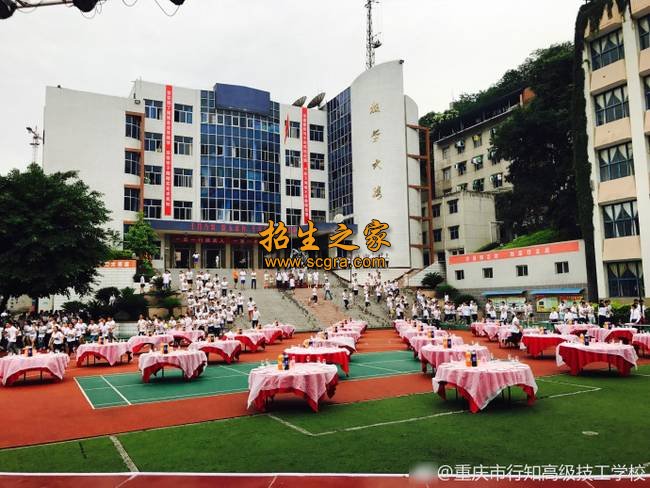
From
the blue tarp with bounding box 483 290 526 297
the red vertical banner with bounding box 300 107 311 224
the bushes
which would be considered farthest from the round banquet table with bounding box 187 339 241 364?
the red vertical banner with bounding box 300 107 311 224

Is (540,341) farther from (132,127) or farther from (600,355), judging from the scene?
(132,127)

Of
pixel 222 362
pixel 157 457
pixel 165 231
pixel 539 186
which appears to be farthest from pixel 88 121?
pixel 157 457

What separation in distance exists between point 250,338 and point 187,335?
3144 mm

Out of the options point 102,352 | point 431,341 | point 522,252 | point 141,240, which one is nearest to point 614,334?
point 431,341

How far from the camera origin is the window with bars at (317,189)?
55.3m

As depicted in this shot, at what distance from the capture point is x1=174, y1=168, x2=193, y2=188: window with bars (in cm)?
4869

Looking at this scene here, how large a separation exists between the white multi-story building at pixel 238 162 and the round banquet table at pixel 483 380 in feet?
125

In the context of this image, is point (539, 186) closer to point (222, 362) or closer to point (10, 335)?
point (222, 362)

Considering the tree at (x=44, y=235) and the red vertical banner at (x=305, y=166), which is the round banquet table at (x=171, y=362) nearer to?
the tree at (x=44, y=235)

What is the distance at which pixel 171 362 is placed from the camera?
13.2 m

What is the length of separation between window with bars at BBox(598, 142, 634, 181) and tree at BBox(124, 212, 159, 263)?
31870mm

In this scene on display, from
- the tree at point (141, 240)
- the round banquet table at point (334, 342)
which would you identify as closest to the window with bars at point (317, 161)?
the tree at point (141, 240)

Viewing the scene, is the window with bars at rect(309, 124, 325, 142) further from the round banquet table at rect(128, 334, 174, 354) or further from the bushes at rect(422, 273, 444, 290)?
the round banquet table at rect(128, 334, 174, 354)

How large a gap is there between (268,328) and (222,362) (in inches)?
247
